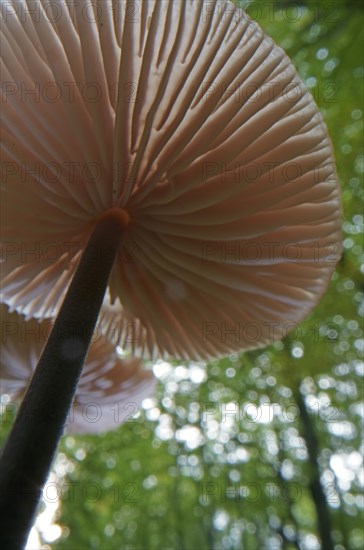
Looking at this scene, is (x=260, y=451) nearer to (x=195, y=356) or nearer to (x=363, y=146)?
(x=363, y=146)

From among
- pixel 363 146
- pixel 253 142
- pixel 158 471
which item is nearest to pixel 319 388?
pixel 158 471

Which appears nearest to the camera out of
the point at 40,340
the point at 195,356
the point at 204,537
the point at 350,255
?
the point at 195,356

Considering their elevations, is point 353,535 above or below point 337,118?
below

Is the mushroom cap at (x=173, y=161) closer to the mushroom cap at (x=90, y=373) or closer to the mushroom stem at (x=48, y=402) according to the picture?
the mushroom stem at (x=48, y=402)

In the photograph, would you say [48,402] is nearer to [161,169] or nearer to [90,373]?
[161,169]

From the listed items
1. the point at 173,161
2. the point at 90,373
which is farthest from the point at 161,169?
the point at 90,373

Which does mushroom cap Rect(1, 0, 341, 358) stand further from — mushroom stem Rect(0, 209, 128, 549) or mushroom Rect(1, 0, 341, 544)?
mushroom stem Rect(0, 209, 128, 549)

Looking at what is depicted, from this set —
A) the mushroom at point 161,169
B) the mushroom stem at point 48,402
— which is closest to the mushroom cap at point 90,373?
the mushroom at point 161,169

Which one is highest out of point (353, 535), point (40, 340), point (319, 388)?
point (40, 340)
